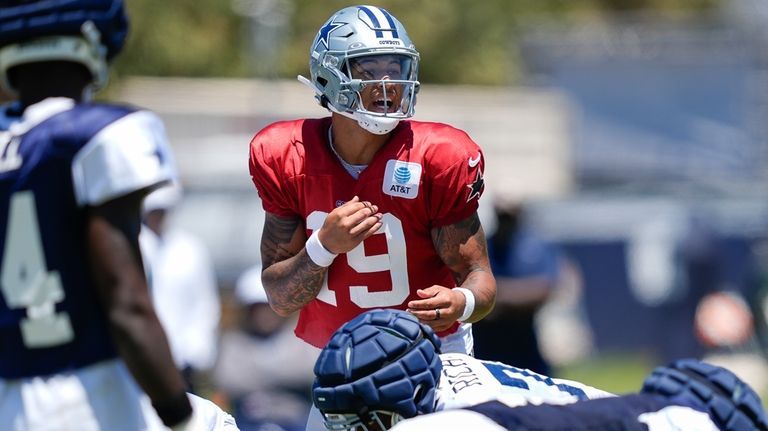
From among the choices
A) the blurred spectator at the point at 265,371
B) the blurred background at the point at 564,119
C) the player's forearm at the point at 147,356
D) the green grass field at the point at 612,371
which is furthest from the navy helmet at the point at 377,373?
the blurred background at the point at 564,119

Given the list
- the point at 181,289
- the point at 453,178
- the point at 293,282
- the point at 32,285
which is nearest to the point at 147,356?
the point at 32,285

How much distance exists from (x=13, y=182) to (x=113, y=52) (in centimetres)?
46

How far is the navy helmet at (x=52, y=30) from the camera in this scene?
10.7 ft

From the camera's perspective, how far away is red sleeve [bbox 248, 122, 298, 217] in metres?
4.14

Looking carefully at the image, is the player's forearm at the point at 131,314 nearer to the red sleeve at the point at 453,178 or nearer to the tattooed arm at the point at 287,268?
the tattooed arm at the point at 287,268

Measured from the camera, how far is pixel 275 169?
4141 mm

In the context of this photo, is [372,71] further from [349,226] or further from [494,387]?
[494,387]

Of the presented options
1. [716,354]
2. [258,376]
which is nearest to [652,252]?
[716,354]

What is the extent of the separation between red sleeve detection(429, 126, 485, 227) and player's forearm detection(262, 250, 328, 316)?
385 millimetres

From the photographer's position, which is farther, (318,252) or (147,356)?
(318,252)

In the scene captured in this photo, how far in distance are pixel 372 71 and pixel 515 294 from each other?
3.62 m

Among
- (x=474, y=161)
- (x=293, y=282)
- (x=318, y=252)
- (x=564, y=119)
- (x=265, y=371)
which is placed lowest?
(x=564, y=119)

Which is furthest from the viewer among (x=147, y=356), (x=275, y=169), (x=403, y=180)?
(x=275, y=169)

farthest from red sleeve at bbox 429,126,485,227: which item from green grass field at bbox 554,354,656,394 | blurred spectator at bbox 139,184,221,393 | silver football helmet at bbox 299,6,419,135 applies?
green grass field at bbox 554,354,656,394
